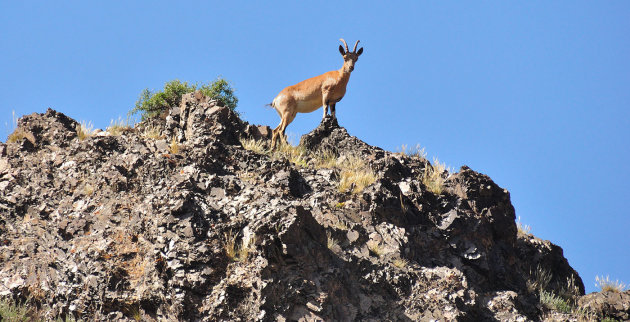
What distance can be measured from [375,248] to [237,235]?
97.0 inches

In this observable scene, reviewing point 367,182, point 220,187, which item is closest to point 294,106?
point 367,182

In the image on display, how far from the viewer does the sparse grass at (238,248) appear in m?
10.5

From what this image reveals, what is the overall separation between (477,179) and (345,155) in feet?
9.72

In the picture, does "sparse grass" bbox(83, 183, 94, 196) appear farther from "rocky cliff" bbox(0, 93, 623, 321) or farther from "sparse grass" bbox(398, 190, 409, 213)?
"sparse grass" bbox(398, 190, 409, 213)

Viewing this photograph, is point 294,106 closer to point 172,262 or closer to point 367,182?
point 367,182

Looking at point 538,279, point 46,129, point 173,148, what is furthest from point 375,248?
point 46,129

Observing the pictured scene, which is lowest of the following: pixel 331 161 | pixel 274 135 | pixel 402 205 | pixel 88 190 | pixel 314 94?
pixel 88 190

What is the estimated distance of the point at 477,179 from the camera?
14180 mm

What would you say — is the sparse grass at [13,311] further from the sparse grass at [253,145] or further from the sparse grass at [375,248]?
the sparse grass at [375,248]

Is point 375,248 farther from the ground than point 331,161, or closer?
closer

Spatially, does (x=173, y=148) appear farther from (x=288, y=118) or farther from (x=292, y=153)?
(x=288, y=118)

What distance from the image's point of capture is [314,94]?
18.9m

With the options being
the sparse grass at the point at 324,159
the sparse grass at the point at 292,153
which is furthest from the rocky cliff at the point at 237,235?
the sparse grass at the point at 292,153

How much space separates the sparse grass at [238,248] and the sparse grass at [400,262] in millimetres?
2576
